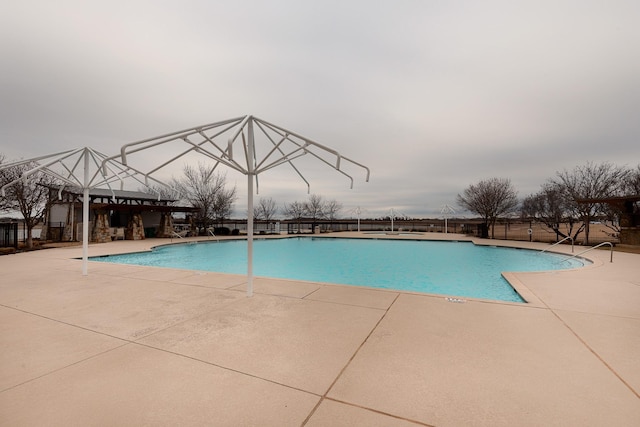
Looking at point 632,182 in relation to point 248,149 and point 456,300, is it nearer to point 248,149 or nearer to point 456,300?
point 456,300

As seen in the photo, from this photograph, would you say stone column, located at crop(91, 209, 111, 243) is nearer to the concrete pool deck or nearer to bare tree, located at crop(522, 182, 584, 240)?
the concrete pool deck

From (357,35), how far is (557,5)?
481cm

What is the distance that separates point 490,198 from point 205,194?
26.0 m

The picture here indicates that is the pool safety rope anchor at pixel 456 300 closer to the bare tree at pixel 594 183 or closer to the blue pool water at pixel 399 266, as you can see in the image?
the blue pool water at pixel 399 266

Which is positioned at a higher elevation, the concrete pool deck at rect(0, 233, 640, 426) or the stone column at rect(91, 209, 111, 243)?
the stone column at rect(91, 209, 111, 243)

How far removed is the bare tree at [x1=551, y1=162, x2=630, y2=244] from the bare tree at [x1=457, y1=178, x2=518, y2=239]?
5.40m

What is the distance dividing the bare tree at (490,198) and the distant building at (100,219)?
25.0 metres

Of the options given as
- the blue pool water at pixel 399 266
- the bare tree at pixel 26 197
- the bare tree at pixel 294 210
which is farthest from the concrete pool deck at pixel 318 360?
the bare tree at pixel 294 210

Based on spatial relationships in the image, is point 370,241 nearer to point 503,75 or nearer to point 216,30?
point 503,75

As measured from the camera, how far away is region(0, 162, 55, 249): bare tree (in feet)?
50.4

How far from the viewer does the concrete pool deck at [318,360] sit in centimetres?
194

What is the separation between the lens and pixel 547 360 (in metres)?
2.68

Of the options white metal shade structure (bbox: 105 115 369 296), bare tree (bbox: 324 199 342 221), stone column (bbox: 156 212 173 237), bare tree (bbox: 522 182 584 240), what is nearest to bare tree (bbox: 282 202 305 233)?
bare tree (bbox: 324 199 342 221)

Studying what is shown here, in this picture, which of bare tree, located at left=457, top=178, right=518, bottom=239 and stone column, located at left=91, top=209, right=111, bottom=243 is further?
bare tree, located at left=457, top=178, right=518, bottom=239
